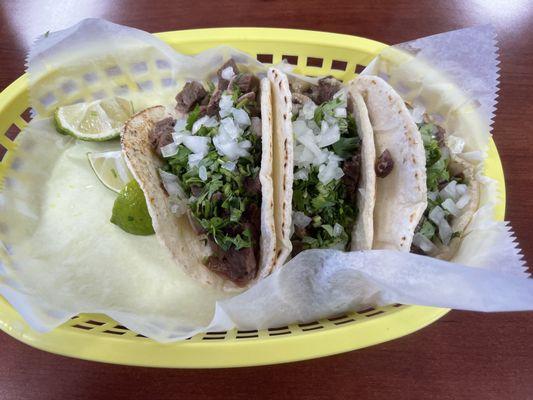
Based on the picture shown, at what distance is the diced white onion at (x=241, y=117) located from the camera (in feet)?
4.36

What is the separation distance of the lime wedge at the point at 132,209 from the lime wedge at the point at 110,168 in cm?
9

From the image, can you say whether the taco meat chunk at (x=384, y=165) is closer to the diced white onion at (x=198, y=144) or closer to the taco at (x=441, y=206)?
the taco at (x=441, y=206)

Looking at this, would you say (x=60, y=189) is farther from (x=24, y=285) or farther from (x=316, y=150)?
(x=316, y=150)

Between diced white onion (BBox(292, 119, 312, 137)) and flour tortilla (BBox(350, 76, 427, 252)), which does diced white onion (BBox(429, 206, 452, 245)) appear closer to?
flour tortilla (BBox(350, 76, 427, 252))

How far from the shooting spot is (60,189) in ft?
5.40

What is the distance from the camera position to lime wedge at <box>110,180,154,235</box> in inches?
56.8

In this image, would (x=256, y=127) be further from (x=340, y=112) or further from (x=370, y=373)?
(x=370, y=373)

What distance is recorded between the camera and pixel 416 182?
1209 mm

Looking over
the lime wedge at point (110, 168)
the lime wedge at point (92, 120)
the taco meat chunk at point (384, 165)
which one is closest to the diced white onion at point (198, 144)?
the lime wedge at point (110, 168)

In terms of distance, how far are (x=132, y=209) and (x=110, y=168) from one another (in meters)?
0.24

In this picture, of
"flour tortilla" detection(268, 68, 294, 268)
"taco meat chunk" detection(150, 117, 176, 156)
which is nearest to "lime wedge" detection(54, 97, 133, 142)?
"taco meat chunk" detection(150, 117, 176, 156)

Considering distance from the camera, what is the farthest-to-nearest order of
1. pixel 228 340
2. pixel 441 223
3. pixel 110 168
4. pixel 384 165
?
pixel 110 168
pixel 441 223
pixel 384 165
pixel 228 340

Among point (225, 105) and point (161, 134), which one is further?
point (161, 134)

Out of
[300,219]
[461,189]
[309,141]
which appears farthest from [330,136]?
[461,189]
